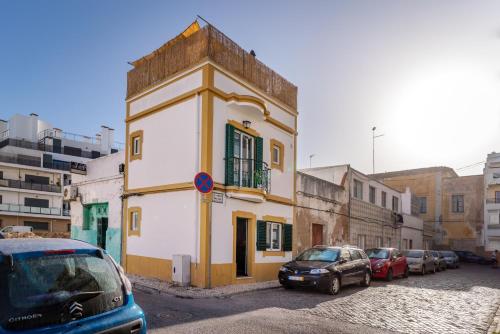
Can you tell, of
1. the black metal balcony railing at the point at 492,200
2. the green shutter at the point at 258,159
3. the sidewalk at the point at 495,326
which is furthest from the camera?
the black metal balcony railing at the point at 492,200

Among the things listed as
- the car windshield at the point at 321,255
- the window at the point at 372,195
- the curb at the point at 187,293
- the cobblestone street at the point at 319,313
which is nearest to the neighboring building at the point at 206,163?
the curb at the point at 187,293

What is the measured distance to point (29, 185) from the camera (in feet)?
157

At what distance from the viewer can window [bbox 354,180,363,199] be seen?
25359 millimetres

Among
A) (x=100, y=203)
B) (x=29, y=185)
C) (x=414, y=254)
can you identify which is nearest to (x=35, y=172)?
(x=29, y=185)

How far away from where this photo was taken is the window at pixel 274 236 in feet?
51.7

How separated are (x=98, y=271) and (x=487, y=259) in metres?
42.7

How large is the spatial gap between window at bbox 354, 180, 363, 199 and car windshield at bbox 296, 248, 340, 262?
40.4 ft

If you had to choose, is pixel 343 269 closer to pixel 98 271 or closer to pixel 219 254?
pixel 219 254

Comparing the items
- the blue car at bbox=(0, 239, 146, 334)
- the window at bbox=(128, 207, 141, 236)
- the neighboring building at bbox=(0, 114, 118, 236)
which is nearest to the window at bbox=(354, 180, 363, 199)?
the window at bbox=(128, 207, 141, 236)

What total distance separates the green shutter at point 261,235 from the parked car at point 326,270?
1.80 m

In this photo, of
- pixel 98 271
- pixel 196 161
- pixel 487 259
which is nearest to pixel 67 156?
pixel 196 161

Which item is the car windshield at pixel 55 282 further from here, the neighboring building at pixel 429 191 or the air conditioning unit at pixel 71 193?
the neighboring building at pixel 429 191

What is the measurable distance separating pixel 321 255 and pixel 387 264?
5.45m

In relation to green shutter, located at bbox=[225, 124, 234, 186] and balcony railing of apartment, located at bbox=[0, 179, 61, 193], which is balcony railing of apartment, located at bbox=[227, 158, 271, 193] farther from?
balcony railing of apartment, located at bbox=[0, 179, 61, 193]
